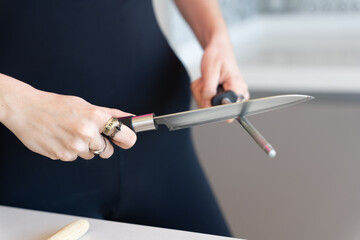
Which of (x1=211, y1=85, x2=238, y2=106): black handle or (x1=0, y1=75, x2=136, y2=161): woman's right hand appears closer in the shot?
(x1=0, y1=75, x2=136, y2=161): woman's right hand

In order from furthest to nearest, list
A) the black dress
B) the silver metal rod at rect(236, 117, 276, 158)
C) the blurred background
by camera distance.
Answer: the blurred background
the black dress
the silver metal rod at rect(236, 117, 276, 158)

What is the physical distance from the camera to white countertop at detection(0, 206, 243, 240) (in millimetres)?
497

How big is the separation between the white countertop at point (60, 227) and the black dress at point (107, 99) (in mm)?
140

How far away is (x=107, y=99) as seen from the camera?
0.72 metres

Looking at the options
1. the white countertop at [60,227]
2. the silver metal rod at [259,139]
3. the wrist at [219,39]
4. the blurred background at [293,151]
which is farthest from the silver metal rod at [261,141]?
the blurred background at [293,151]

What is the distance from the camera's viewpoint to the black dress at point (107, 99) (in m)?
0.68

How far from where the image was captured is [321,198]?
137cm

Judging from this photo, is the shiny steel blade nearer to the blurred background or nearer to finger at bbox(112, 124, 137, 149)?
finger at bbox(112, 124, 137, 149)

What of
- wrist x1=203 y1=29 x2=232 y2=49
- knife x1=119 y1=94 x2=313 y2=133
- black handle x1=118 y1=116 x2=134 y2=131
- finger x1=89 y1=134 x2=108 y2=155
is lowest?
finger x1=89 y1=134 x2=108 y2=155

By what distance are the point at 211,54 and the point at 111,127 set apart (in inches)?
11.3

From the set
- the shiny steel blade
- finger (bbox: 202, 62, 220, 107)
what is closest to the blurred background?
finger (bbox: 202, 62, 220, 107)

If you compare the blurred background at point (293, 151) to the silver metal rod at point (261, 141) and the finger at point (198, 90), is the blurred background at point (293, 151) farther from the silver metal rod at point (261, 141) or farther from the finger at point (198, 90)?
the silver metal rod at point (261, 141)

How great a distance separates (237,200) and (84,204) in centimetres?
83

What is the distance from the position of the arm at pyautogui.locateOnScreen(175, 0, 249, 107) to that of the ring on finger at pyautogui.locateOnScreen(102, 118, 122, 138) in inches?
8.7
